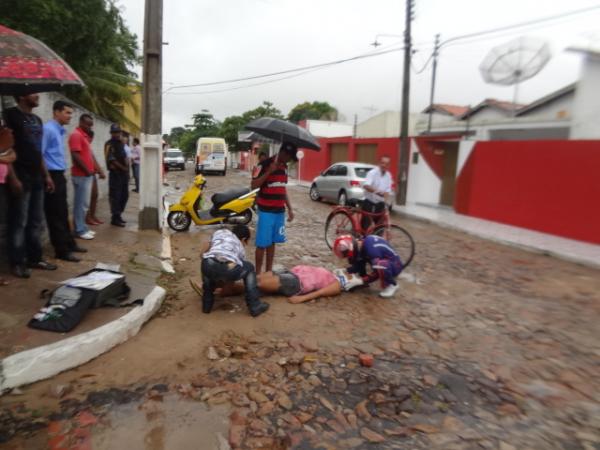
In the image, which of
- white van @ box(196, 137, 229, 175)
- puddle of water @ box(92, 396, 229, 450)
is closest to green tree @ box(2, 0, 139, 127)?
white van @ box(196, 137, 229, 175)

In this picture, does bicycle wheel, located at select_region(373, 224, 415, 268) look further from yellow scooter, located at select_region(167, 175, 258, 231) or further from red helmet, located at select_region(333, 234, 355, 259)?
yellow scooter, located at select_region(167, 175, 258, 231)

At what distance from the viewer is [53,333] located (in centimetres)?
320

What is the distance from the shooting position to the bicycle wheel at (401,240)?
20.6ft

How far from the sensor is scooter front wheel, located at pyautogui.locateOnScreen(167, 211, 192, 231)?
862 cm

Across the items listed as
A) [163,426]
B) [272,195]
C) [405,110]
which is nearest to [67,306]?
[163,426]

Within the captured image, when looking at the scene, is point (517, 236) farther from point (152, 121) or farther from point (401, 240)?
point (152, 121)

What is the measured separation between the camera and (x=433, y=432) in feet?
8.65

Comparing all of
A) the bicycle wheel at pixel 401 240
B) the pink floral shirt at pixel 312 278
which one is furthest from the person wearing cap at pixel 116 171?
the bicycle wheel at pixel 401 240

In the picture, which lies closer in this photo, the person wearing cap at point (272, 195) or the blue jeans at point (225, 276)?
the blue jeans at point (225, 276)

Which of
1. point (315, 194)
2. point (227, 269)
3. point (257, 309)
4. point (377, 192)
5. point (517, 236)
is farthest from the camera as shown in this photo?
point (315, 194)

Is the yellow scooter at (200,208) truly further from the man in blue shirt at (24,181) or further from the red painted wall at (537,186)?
the red painted wall at (537,186)

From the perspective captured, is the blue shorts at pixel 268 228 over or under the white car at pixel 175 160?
under

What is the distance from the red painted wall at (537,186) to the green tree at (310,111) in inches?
1595

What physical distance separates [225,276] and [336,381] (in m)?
1.44
